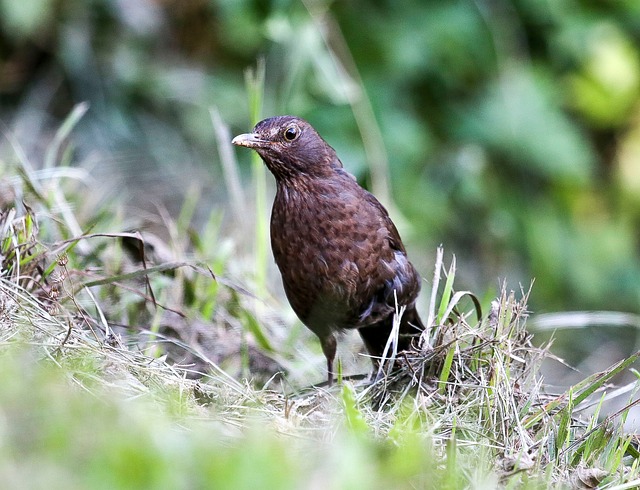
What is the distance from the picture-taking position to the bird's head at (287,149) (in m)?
3.78

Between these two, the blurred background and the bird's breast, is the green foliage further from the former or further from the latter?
the bird's breast

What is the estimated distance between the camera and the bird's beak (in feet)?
12.1

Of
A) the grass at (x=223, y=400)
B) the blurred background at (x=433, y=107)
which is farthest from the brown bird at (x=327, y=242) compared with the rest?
the blurred background at (x=433, y=107)

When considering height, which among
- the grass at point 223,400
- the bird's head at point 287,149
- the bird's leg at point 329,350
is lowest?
the bird's leg at point 329,350

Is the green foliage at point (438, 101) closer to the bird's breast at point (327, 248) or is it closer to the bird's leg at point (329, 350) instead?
the bird's leg at point (329, 350)

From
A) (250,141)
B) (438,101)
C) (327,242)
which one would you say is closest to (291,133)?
(250,141)

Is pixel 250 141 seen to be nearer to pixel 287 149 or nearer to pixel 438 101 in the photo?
pixel 287 149

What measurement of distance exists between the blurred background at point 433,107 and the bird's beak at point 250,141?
8.42 ft

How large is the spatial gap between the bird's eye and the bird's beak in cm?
9

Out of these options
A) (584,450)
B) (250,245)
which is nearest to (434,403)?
(584,450)

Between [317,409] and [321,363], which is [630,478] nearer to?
[317,409]

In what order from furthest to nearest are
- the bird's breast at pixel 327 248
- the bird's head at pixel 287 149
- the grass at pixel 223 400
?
the bird's head at pixel 287 149 → the bird's breast at pixel 327 248 → the grass at pixel 223 400

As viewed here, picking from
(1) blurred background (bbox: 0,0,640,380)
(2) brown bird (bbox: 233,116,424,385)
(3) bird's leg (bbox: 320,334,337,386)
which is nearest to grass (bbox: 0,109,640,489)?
(3) bird's leg (bbox: 320,334,337,386)

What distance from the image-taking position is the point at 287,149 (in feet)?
12.4
